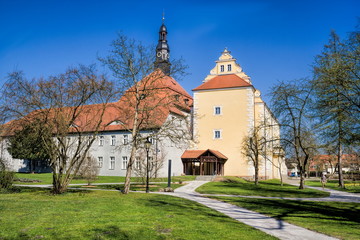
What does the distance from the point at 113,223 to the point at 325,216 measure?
7.87 meters

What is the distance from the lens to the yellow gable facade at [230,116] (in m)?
39.0

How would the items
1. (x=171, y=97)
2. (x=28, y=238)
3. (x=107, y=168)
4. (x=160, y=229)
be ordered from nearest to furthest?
1. (x=28, y=238)
2. (x=160, y=229)
3. (x=171, y=97)
4. (x=107, y=168)

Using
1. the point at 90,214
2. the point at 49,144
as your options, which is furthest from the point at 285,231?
the point at 49,144

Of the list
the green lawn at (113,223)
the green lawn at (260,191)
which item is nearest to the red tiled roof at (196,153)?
the green lawn at (260,191)

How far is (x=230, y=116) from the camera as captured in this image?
39.9 meters

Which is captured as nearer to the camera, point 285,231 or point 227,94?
point 285,231

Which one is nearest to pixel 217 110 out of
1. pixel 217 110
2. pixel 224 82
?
A: pixel 217 110

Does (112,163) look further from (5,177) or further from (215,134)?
(5,177)

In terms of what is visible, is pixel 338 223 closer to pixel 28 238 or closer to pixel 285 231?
pixel 285 231

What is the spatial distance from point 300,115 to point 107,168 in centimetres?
2491

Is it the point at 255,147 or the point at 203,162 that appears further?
the point at 203,162

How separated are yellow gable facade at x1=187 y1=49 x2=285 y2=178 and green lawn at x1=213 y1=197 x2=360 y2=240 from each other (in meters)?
23.5

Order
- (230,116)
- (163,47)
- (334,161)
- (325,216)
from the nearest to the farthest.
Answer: (325,216) < (230,116) < (163,47) < (334,161)

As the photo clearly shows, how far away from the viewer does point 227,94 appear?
40.3 m
